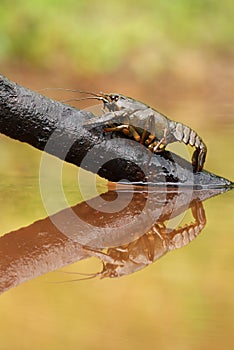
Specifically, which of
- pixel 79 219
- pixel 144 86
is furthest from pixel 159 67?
pixel 79 219

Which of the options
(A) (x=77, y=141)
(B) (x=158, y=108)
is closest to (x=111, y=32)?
(B) (x=158, y=108)

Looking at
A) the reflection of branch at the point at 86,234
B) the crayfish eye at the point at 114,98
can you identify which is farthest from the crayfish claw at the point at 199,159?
the crayfish eye at the point at 114,98

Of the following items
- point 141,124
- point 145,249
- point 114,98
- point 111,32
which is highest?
point 111,32

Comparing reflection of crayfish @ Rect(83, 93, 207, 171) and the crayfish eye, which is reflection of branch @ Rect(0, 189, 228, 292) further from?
the crayfish eye

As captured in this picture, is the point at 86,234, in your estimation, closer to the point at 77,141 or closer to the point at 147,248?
the point at 147,248

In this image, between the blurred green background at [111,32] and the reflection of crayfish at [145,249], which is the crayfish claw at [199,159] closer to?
the reflection of crayfish at [145,249]

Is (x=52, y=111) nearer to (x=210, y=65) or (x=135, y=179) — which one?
(x=135, y=179)
